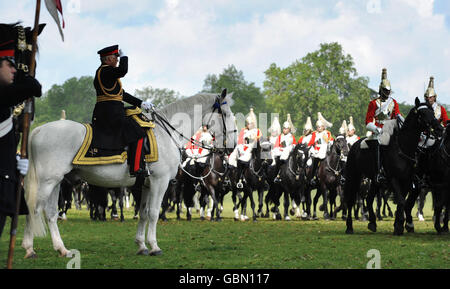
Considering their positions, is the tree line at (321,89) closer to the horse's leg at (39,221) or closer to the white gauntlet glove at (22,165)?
the horse's leg at (39,221)

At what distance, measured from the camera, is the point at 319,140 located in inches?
947

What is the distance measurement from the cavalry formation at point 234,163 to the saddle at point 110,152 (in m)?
0.06

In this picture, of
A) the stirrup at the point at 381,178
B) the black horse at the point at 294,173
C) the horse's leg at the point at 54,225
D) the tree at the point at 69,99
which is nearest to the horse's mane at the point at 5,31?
the horse's leg at the point at 54,225

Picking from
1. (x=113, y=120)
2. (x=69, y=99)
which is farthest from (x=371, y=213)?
(x=69, y=99)

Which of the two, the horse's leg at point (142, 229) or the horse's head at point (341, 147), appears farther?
the horse's head at point (341, 147)

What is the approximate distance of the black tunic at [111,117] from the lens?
10.1 m

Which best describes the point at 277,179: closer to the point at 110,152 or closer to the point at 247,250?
the point at 247,250

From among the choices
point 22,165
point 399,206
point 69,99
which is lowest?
point 399,206

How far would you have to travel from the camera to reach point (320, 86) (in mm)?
65750

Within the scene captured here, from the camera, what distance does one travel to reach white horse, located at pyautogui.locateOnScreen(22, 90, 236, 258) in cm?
981

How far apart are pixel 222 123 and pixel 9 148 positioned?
673cm

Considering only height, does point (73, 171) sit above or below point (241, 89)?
below

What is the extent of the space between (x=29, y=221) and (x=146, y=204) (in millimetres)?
2009
